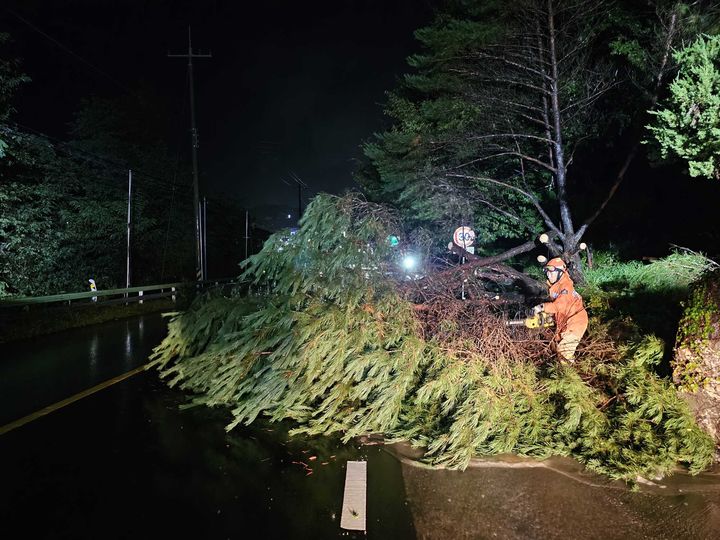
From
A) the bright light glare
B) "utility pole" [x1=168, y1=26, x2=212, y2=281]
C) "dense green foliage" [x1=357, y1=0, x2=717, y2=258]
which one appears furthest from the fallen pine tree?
"utility pole" [x1=168, y1=26, x2=212, y2=281]

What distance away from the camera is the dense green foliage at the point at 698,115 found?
5969 mm

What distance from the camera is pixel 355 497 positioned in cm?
351

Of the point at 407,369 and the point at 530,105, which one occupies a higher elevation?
the point at 530,105

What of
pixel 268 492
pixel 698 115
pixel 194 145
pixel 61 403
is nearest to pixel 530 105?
pixel 698 115

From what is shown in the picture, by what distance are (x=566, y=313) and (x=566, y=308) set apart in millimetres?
57

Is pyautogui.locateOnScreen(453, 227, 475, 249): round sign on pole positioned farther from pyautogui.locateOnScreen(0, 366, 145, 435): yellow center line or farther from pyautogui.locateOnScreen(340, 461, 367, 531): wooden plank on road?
pyautogui.locateOnScreen(0, 366, 145, 435): yellow center line

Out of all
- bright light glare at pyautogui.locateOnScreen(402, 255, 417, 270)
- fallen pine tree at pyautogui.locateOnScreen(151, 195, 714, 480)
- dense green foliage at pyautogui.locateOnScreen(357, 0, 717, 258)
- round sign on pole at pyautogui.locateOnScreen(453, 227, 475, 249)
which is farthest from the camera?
dense green foliage at pyautogui.locateOnScreen(357, 0, 717, 258)

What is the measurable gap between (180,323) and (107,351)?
363cm

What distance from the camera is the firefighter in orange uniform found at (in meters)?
5.11

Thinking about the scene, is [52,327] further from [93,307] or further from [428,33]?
[428,33]

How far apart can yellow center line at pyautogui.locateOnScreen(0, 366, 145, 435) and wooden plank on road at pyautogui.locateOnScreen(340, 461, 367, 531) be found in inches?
145

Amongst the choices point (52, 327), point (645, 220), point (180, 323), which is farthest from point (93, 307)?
point (645, 220)

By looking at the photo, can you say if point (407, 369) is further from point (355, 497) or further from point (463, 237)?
point (463, 237)

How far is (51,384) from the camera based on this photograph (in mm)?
6652
